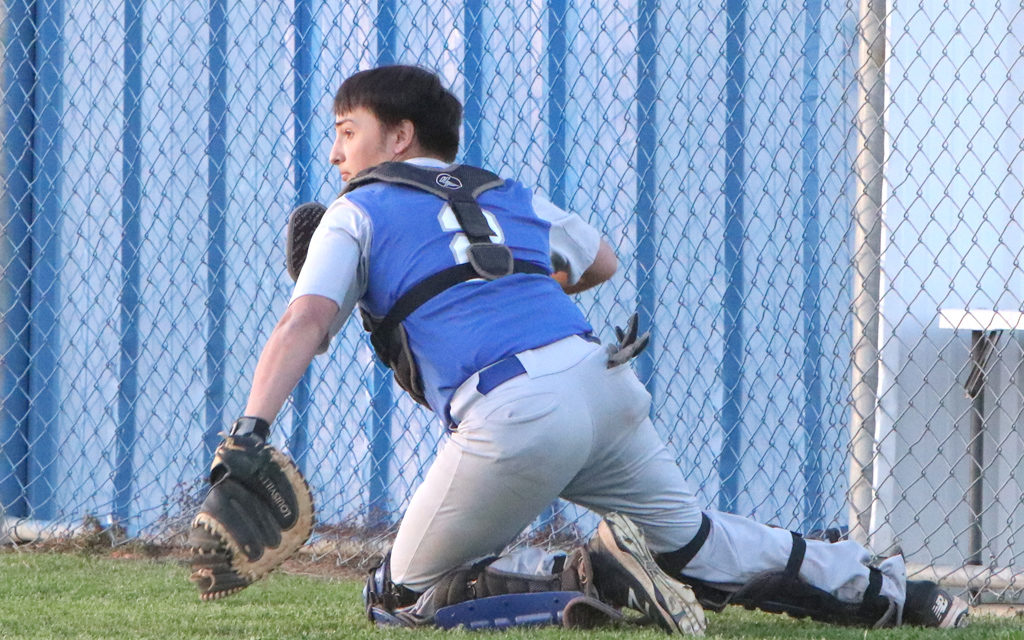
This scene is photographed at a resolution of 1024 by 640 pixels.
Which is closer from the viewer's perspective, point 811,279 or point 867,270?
point 867,270

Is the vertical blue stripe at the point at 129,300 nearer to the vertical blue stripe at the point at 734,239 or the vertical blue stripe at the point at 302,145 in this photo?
the vertical blue stripe at the point at 302,145

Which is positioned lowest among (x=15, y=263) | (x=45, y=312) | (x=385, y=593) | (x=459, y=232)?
(x=385, y=593)

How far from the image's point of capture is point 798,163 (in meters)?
4.31

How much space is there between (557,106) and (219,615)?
7.05 feet

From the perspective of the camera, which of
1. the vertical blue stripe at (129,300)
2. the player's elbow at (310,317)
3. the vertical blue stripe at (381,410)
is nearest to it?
the player's elbow at (310,317)

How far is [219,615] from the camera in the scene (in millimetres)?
3299

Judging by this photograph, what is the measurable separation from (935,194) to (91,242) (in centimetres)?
320

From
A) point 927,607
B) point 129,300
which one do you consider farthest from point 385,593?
point 129,300

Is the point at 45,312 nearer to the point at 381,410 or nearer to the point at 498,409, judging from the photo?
the point at 381,410

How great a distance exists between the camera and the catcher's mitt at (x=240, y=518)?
8.22ft

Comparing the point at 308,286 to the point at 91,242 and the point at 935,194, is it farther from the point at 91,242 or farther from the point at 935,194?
the point at 91,242

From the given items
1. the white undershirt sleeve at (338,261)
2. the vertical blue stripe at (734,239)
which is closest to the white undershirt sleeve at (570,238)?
the white undershirt sleeve at (338,261)

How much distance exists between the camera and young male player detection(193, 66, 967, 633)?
2.82m

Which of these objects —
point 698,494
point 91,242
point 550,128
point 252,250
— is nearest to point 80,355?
point 91,242
